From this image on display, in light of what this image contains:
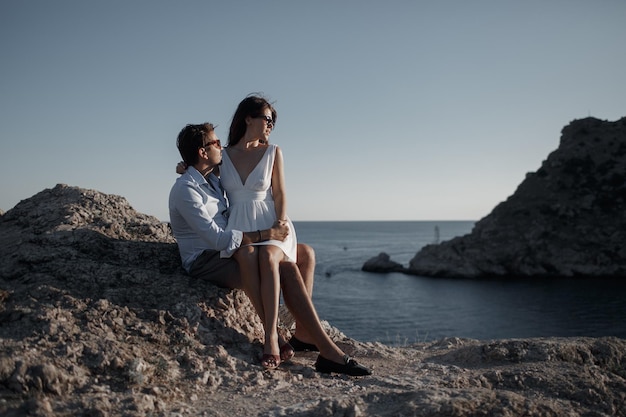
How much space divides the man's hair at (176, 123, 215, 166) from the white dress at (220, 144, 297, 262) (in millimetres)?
299

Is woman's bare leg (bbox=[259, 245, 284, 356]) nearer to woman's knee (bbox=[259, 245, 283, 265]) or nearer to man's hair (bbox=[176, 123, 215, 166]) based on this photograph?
woman's knee (bbox=[259, 245, 283, 265])

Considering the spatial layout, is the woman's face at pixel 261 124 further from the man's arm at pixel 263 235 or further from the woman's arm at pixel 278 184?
the man's arm at pixel 263 235

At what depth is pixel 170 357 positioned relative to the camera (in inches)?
150

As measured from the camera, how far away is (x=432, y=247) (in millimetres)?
60500

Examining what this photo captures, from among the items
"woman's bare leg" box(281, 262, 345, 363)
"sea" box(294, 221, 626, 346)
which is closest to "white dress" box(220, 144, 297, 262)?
"woman's bare leg" box(281, 262, 345, 363)

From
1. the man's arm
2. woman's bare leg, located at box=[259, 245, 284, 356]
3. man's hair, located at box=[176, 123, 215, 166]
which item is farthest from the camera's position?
man's hair, located at box=[176, 123, 215, 166]

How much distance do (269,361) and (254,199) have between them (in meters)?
1.46

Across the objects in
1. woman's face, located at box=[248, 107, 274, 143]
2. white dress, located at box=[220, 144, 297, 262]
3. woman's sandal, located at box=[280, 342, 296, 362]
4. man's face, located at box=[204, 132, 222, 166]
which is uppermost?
woman's face, located at box=[248, 107, 274, 143]

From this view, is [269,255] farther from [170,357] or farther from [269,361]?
[170,357]

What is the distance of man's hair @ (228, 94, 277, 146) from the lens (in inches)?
181

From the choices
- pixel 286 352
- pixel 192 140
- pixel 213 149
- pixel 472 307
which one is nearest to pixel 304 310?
pixel 286 352

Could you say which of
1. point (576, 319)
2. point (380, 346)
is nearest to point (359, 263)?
point (576, 319)

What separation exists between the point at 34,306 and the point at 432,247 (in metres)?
59.5

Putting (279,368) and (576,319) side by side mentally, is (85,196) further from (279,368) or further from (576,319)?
(576,319)
